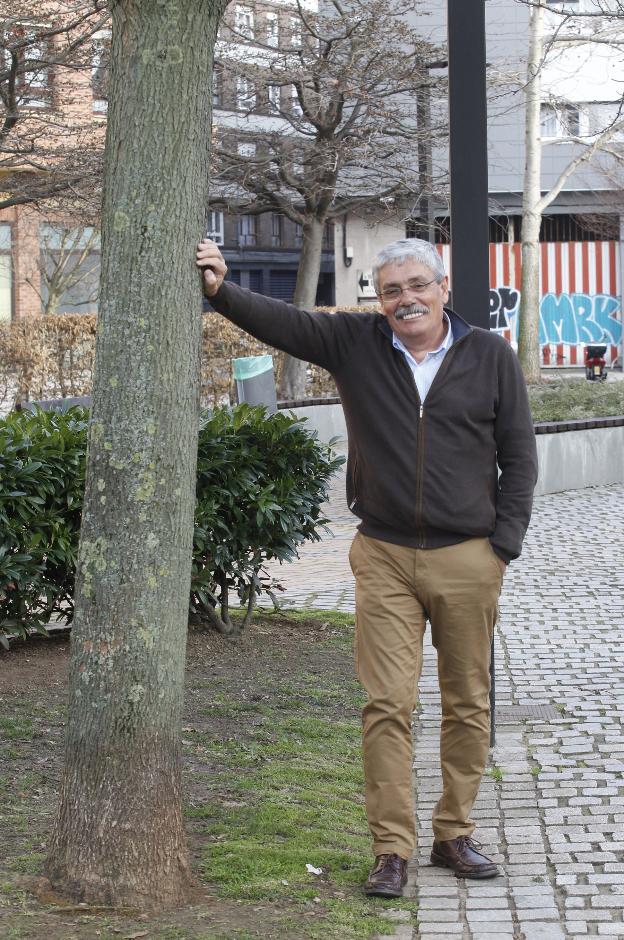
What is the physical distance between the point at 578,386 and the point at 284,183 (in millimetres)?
5398

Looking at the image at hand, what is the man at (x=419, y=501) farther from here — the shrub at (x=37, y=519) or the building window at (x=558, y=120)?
the building window at (x=558, y=120)

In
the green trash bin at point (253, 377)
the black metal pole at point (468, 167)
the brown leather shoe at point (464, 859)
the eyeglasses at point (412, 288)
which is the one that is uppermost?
the black metal pole at point (468, 167)

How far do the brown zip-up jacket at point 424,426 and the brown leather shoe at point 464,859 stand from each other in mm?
918

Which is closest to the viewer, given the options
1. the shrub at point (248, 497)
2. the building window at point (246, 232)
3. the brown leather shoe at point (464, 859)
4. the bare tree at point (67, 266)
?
the brown leather shoe at point (464, 859)

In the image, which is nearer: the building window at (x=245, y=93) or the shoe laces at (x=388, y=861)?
the shoe laces at (x=388, y=861)

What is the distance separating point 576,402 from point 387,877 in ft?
43.8

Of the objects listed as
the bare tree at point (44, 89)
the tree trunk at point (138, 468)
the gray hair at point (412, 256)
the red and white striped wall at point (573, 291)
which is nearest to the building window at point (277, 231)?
the red and white striped wall at point (573, 291)

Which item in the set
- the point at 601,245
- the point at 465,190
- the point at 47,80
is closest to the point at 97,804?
the point at 465,190

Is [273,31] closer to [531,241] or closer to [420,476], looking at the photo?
[531,241]

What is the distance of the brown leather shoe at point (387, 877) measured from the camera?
3.90 m

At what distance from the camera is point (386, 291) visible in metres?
4.11

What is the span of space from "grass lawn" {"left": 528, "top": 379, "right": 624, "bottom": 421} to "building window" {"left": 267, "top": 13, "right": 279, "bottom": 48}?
22.1 ft

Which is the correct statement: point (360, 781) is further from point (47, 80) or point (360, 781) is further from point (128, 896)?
point (47, 80)

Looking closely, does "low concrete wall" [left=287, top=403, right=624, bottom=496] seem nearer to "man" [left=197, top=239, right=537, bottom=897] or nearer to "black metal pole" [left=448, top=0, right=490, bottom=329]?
"black metal pole" [left=448, top=0, right=490, bottom=329]
